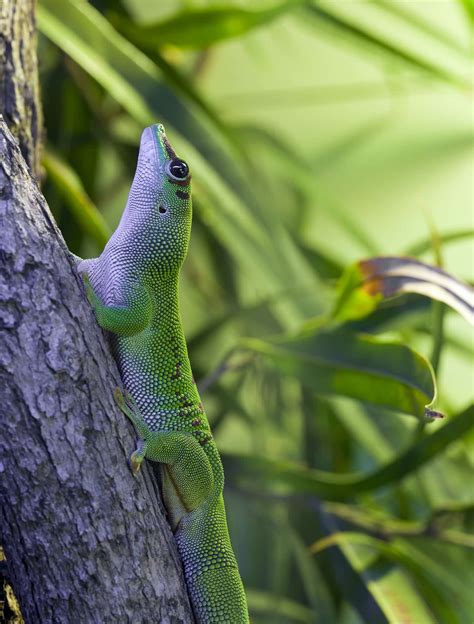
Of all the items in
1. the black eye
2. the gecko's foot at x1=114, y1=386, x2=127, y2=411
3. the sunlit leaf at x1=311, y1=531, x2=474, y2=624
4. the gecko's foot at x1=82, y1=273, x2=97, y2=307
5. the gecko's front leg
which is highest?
the black eye

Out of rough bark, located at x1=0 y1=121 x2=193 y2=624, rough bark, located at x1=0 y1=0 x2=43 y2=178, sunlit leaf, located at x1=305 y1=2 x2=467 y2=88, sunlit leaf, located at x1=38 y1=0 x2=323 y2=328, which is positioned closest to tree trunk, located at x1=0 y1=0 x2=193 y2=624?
rough bark, located at x1=0 y1=121 x2=193 y2=624

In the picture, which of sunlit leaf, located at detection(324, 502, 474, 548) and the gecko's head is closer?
the gecko's head

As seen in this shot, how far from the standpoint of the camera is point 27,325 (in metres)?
0.70

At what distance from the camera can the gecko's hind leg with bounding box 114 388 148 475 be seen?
0.77 meters

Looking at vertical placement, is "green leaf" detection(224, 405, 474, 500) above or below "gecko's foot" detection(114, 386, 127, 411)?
below

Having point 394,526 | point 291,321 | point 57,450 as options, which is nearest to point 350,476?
point 394,526

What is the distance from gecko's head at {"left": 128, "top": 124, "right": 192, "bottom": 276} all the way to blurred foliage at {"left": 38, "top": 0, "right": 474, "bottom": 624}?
0.48m

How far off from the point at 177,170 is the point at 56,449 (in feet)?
1.33

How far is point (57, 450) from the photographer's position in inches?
27.7

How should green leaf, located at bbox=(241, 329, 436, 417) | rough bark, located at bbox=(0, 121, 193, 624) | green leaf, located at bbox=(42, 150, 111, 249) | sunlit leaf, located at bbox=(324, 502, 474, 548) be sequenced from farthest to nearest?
sunlit leaf, located at bbox=(324, 502, 474, 548) → green leaf, located at bbox=(42, 150, 111, 249) → green leaf, located at bbox=(241, 329, 436, 417) → rough bark, located at bbox=(0, 121, 193, 624)

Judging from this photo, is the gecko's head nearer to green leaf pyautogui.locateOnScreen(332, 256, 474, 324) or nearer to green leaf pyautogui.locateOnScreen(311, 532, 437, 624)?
green leaf pyautogui.locateOnScreen(332, 256, 474, 324)

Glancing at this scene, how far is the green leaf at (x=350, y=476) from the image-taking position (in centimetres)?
146

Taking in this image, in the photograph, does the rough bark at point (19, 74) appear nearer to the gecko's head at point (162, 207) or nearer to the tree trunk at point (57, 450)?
the gecko's head at point (162, 207)

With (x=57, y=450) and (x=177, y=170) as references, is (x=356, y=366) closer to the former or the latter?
(x=177, y=170)
